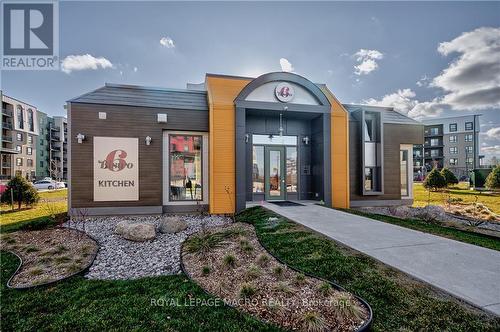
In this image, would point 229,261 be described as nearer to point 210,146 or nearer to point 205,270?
point 205,270

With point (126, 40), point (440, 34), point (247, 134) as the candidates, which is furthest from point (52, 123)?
point (440, 34)

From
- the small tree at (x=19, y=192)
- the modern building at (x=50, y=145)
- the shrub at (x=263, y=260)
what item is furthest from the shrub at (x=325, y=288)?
the modern building at (x=50, y=145)

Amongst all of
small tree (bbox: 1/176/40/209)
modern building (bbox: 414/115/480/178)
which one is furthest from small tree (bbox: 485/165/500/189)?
modern building (bbox: 414/115/480/178)

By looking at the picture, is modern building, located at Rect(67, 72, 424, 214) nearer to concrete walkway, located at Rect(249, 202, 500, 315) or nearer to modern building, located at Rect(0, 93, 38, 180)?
concrete walkway, located at Rect(249, 202, 500, 315)

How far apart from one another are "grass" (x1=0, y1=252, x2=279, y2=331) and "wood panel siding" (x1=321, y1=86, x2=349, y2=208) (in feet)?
28.8

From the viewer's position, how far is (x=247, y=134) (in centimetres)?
1128

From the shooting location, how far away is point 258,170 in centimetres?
1139

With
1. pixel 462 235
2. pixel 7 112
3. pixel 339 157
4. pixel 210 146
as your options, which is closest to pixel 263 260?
pixel 462 235

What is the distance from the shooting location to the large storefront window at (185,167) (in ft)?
33.7

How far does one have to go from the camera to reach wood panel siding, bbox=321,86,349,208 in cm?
1112

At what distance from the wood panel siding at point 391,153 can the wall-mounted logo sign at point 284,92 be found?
14.5 ft

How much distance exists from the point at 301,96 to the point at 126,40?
8.47 m

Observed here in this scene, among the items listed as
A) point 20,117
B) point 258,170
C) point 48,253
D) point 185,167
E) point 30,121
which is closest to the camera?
point 48,253

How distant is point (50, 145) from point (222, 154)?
6043 cm
